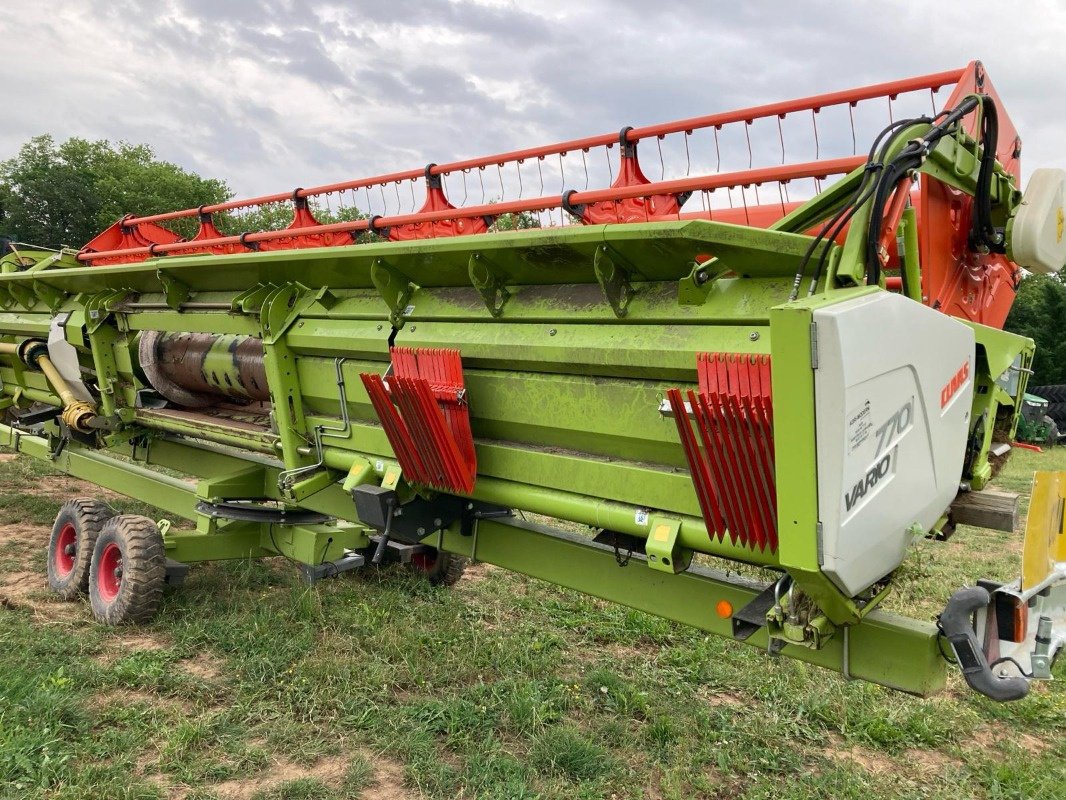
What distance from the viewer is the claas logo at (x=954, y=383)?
2307 mm

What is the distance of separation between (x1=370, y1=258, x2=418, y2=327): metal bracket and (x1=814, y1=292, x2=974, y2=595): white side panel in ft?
A: 6.25

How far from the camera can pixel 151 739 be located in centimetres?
323

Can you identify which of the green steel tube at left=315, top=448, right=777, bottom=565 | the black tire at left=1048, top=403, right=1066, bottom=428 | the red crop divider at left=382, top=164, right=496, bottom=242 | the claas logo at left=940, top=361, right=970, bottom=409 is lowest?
the black tire at left=1048, top=403, right=1066, bottom=428

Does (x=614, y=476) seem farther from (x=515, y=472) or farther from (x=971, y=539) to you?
(x=971, y=539)

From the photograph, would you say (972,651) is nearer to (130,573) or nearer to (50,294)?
(130,573)

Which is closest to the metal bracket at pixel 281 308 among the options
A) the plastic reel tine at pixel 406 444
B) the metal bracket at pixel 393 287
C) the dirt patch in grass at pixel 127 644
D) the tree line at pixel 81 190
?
the metal bracket at pixel 393 287

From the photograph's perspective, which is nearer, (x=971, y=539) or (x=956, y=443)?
(x=956, y=443)

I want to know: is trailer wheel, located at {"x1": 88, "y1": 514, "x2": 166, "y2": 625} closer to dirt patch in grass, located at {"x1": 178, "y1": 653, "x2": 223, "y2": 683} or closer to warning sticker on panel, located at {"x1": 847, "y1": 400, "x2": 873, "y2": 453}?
dirt patch in grass, located at {"x1": 178, "y1": 653, "x2": 223, "y2": 683}

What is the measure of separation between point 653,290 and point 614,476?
628 millimetres

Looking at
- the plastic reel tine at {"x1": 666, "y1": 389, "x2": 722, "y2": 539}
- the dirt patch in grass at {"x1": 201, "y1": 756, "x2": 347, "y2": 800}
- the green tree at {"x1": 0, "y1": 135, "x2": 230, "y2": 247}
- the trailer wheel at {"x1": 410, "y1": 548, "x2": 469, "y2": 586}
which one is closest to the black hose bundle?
the plastic reel tine at {"x1": 666, "y1": 389, "x2": 722, "y2": 539}

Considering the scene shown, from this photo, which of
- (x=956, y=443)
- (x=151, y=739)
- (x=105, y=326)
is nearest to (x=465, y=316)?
(x=956, y=443)

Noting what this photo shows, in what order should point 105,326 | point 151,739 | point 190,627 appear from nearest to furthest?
point 151,739
point 190,627
point 105,326

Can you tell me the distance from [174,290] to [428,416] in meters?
2.13

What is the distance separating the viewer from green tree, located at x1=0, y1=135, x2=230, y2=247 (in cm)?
3806
